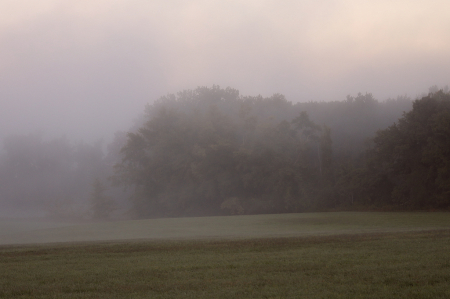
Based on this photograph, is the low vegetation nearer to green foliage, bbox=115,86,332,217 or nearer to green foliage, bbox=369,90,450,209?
green foliage, bbox=369,90,450,209

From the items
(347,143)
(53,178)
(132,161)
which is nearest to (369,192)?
(347,143)

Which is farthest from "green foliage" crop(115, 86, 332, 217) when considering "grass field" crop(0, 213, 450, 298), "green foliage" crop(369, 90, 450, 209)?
"grass field" crop(0, 213, 450, 298)

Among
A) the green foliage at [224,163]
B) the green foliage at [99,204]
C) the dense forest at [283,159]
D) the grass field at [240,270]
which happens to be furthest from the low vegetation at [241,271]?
the green foliage at [99,204]

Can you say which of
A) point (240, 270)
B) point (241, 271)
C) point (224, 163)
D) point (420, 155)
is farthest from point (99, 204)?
point (241, 271)

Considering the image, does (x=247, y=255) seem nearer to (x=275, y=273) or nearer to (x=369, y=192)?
(x=275, y=273)

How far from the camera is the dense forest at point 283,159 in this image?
37.3 meters

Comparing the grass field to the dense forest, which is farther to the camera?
the dense forest

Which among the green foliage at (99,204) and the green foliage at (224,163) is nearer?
the green foliage at (224,163)

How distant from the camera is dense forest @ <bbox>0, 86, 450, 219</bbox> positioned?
37.3 metres

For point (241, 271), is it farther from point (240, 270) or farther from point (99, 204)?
point (99, 204)

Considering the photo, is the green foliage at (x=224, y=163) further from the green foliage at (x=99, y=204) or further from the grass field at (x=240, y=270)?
the grass field at (x=240, y=270)

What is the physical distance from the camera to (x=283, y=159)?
49719 millimetres

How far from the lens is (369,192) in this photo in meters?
42.3

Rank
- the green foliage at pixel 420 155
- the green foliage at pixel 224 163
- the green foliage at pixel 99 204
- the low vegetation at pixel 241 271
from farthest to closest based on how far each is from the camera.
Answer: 1. the green foliage at pixel 99 204
2. the green foliage at pixel 224 163
3. the green foliage at pixel 420 155
4. the low vegetation at pixel 241 271
